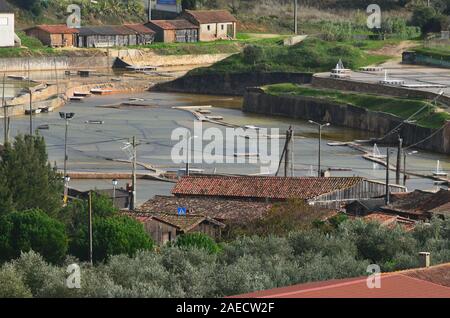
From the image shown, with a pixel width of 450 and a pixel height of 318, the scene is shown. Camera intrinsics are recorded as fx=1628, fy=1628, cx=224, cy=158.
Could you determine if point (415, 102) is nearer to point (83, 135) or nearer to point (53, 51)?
point (83, 135)

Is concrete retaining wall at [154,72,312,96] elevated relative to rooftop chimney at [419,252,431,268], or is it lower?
lower

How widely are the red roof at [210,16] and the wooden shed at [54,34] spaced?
1129 cm

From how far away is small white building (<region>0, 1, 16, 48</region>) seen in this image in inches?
4151

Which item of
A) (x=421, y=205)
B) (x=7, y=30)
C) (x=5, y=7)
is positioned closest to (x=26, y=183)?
(x=421, y=205)

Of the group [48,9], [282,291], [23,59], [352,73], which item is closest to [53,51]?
[23,59]

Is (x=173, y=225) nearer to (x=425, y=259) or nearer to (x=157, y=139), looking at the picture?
(x=425, y=259)

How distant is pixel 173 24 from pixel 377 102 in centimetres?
3885

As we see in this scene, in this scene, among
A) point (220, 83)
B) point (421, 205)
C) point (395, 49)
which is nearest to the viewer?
point (421, 205)

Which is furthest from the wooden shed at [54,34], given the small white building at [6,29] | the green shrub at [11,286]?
the green shrub at [11,286]

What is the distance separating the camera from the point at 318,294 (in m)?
22.0

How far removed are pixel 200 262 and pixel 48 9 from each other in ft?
299

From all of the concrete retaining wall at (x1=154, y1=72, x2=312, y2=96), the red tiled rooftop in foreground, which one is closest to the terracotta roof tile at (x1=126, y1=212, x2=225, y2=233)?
the red tiled rooftop in foreground

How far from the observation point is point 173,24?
119 m

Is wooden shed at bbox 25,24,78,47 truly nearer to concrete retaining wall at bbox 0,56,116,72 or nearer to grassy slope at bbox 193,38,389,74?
concrete retaining wall at bbox 0,56,116,72
